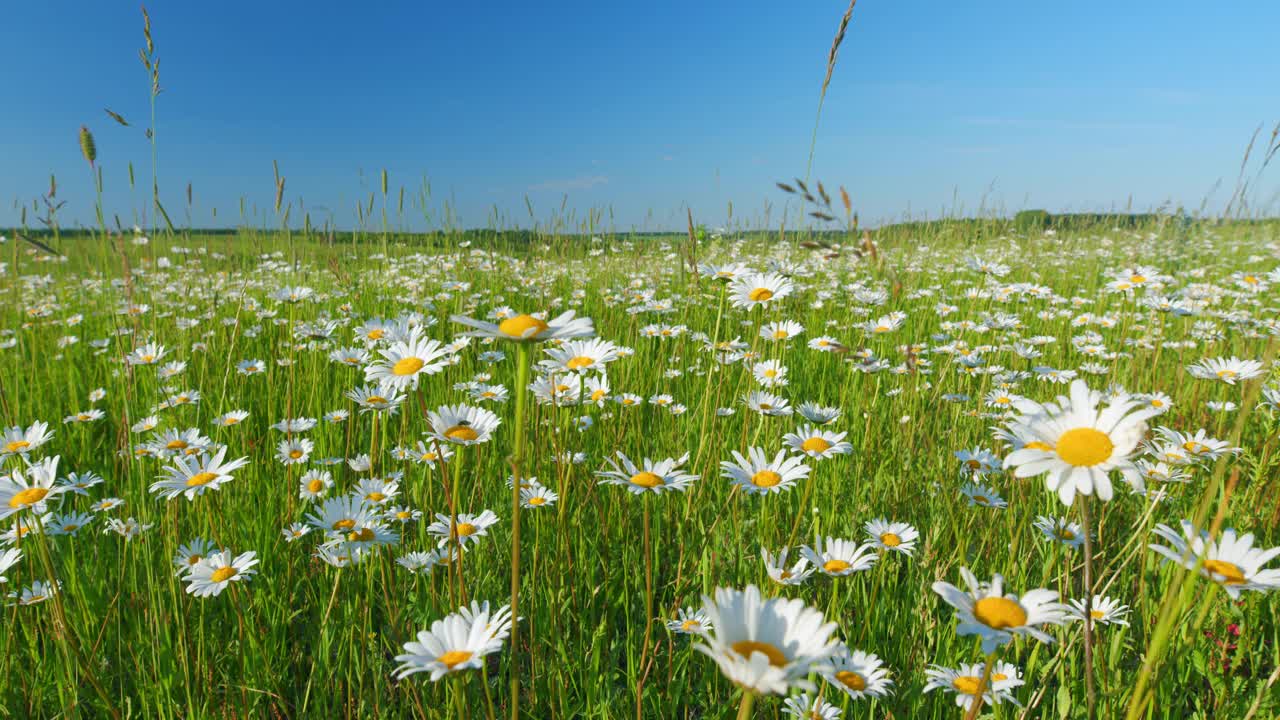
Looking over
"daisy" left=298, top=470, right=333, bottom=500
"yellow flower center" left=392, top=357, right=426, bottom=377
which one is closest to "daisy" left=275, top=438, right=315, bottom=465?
"daisy" left=298, top=470, right=333, bottom=500

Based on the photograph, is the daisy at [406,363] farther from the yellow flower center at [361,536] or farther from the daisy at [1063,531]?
the daisy at [1063,531]

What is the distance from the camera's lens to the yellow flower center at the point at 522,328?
92cm

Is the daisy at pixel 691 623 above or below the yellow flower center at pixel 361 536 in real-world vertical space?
below

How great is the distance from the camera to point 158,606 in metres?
1.57

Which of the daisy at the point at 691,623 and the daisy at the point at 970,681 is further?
the daisy at the point at 691,623

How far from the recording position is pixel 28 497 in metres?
1.50

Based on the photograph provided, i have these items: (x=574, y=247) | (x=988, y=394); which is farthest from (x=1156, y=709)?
(x=574, y=247)

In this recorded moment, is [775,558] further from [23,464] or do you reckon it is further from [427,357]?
[23,464]

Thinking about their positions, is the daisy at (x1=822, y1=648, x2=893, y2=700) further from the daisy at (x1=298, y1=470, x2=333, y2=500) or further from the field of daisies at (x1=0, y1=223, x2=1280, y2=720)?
the daisy at (x1=298, y1=470, x2=333, y2=500)

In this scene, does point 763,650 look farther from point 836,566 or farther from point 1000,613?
point 836,566

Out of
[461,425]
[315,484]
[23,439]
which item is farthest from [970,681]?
[23,439]

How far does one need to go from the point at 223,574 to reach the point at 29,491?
0.53m

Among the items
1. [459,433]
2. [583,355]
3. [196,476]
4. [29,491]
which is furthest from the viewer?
[583,355]

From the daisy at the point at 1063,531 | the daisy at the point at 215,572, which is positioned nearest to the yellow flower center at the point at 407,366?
the daisy at the point at 215,572
